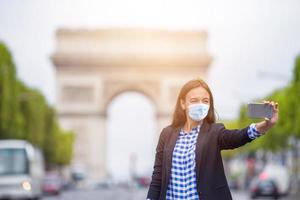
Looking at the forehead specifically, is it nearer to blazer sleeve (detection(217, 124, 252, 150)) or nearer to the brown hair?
the brown hair

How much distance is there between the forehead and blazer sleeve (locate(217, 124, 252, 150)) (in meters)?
0.25

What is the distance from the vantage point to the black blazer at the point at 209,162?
22.1 ft

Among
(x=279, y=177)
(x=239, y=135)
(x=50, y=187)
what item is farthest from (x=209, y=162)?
(x=50, y=187)

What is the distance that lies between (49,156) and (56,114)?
5730 millimetres

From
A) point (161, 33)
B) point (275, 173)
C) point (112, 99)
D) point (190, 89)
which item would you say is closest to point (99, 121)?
point (112, 99)

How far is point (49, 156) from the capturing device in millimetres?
79125

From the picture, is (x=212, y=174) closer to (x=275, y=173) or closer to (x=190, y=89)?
(x=190, y=89)

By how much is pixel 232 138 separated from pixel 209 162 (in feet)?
0.67

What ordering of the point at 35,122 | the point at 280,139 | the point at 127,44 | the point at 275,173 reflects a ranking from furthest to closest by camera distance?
the point at 127,44 → the point at 280,139 → the point at 35,122 → the point at 275,173

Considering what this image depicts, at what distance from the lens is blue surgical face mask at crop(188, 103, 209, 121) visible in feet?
22.3

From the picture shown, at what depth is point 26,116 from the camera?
6194 cm

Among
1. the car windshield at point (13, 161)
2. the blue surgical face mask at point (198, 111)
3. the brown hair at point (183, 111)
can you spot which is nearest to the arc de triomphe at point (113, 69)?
the car windshield at point (13, 161)

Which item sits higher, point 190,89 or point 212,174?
point 190,89

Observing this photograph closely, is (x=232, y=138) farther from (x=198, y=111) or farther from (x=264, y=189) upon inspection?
(x=264, y=189)
